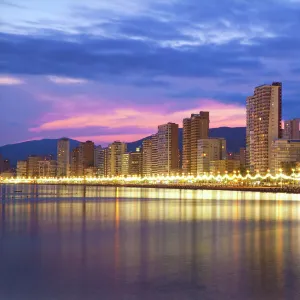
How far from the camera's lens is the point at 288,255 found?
24453 mm

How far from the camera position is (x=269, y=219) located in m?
45.0

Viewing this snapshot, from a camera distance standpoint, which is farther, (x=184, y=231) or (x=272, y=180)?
(x=272, y=180)

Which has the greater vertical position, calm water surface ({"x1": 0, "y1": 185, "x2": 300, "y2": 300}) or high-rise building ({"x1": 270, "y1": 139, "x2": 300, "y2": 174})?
high-rise building ({"x1": 270, "y1": 139, "x2": 300, "y2": 174})

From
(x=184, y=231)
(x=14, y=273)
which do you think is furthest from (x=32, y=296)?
(x=184, y=231)

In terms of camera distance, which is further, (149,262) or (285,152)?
(285,152)

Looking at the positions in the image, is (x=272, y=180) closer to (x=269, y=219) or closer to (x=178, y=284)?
(x=269, y=219)

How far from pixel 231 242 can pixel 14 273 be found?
12.5 meters

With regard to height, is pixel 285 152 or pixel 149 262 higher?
pixel 285 152

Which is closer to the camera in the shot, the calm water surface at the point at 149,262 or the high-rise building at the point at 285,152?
the calm water surface at the point at 149,262

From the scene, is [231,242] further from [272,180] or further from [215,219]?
[272,180]

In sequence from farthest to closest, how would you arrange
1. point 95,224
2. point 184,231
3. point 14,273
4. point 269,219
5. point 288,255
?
1. point 269,219
2. point 95,224
3. point 184,231
4. point 288,255
5. point 14,273

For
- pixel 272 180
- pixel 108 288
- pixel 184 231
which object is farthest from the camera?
pixel 272 180

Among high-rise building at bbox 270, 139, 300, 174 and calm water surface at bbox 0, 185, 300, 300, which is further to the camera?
high-rise building at bbox 270, 139, 300, 174

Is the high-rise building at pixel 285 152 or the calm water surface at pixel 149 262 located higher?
the high-rise building at pixel 285 152
